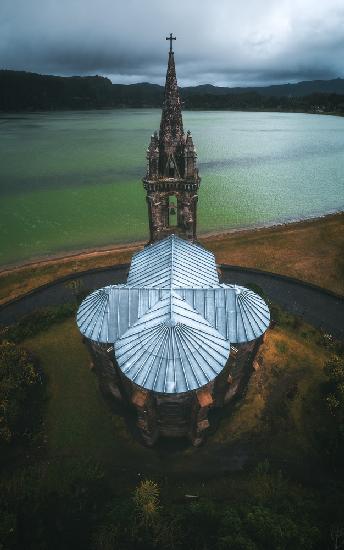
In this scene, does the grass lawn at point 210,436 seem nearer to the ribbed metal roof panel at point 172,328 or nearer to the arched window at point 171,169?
the ribbed metal roof panel at point 172,328

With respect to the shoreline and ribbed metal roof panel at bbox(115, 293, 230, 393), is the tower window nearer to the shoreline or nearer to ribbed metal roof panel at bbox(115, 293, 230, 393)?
ribbed metal roof panel at bbox(115, 293, 230, 393)

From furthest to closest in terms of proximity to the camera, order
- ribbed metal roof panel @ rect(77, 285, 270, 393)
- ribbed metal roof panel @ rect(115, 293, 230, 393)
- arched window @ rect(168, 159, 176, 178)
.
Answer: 1. arched window @ rect(168, 159, 176, 178)
2. ribbed metal roof panel @ rect(77, 285, 270, 393)
3. ribbed metal roof panel @ rect(115, 293, 230, 393)

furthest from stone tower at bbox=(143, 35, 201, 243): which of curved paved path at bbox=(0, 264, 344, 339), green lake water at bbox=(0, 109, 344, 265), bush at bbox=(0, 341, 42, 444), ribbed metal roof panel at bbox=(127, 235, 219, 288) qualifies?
green lake water at bbox=(0, 109, 344, 265)

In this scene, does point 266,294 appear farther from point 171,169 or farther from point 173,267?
point 171,169

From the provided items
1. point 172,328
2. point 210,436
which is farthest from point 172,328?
point 210,436

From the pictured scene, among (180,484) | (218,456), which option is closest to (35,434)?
(180,484)

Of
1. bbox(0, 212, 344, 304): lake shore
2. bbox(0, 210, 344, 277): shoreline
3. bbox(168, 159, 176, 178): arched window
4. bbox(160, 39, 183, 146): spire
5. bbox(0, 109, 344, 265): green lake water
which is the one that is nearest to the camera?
bbox(160, 39, 183, 146): spire

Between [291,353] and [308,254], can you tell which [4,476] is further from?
[308,254]
